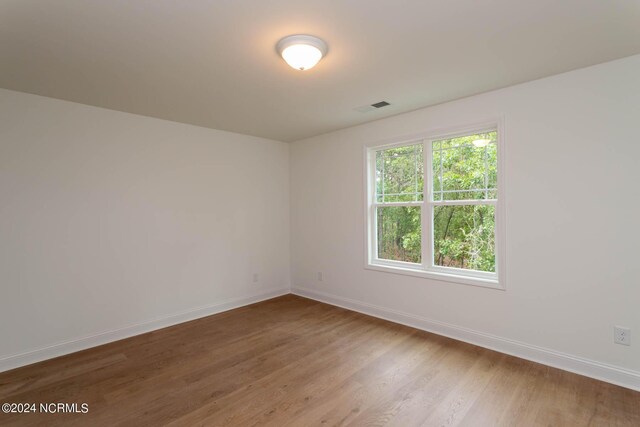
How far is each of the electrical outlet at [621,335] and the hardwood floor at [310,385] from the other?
13.7 inches

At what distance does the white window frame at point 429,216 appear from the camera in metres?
2.99

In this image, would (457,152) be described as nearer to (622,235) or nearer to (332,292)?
(622,235)

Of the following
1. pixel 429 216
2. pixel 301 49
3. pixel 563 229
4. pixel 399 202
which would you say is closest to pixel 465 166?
pixel 429 216

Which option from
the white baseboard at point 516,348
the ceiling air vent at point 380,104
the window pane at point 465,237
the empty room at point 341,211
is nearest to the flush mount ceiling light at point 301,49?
the empty room at point 341,211

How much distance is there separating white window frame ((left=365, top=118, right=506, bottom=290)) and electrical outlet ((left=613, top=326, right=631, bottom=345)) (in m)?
0.80

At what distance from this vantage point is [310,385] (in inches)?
97.2

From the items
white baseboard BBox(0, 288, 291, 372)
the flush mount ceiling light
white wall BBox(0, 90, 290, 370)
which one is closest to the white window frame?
white wall BBox(0, 90, 290, 370)

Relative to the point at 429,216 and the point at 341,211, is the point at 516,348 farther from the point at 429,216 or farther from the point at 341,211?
the point at 341,211

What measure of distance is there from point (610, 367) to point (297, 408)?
8.05ft

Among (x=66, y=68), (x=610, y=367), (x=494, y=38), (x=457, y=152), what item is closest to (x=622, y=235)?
(x=610, y=367)

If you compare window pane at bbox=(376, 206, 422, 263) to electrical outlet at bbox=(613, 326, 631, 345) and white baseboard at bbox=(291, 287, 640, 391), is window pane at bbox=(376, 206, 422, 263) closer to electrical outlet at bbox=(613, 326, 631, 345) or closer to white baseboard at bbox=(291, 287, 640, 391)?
white baseboard at bbox=(291, 287, 640, 391)

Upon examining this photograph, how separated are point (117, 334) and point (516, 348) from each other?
405cm

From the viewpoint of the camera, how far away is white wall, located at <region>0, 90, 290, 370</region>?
2.87 m

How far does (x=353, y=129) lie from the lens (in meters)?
4.23
